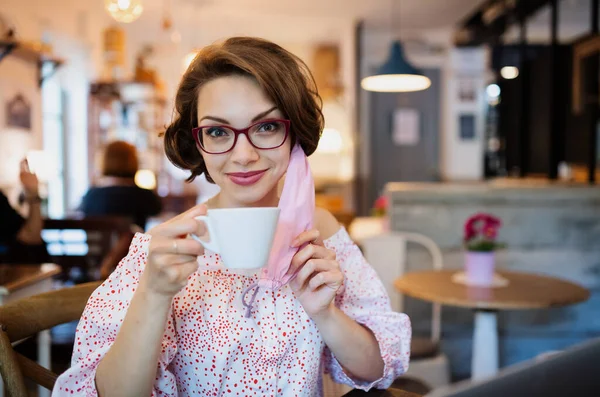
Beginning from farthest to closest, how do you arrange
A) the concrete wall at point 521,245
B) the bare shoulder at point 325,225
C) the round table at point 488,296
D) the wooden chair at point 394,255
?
the concrete wall at point 521,245 < the wooden chair at point 394,255 < the round table at point 488,296 < the bare shoulder at point 325,225

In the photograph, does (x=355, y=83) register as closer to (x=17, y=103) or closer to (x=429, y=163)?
(x=429, y=163)

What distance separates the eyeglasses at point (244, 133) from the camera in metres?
0.98

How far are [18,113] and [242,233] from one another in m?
4.55

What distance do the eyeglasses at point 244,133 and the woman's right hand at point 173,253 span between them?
205mm

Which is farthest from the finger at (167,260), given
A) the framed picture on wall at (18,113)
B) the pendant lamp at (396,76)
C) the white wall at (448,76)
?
the white wall at (448,76)

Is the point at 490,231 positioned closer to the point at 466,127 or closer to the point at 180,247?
the point at 180,247

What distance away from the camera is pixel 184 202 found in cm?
748

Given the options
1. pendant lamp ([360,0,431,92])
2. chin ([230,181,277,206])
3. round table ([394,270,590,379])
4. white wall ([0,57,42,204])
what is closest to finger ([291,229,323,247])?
chin ([230,181,277,206])

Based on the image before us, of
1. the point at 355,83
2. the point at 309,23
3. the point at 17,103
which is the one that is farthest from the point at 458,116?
the point at 17,103

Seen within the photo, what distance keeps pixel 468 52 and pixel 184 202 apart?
462 centimetres

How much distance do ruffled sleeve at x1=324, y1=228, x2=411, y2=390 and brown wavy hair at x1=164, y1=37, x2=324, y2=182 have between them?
0.28 meters

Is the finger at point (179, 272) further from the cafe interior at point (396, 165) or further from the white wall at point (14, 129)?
the white wall at point (14, 129)

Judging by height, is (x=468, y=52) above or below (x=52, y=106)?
above

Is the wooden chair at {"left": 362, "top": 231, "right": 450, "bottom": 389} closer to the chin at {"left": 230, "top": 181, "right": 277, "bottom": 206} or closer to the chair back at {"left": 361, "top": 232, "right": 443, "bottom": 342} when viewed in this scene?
the chair back at {"left": 361, "top": 232, "right": 443, "bottom": 342}
